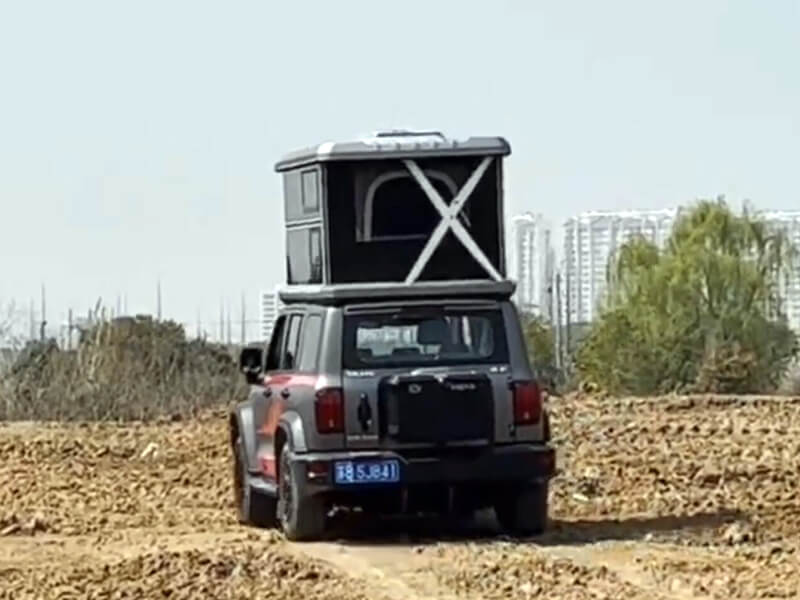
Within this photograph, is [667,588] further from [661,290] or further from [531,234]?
[531,234]

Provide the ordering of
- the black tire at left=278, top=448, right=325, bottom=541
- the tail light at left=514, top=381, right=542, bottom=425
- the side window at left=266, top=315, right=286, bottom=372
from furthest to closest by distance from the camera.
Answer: the side window at left=266, top=315, right=286, bottom=372 < the tail light at left=514, top=381, right=542, bottom=425 < the black tire at left=278, top=448, right=325, bottom=541

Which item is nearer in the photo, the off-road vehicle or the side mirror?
the off-road vehicle

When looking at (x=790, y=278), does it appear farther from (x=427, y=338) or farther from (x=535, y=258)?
(x=427, y=338)

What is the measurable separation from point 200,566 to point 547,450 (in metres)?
3.14

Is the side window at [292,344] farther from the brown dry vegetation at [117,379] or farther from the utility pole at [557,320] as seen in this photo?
the utility pole at [557,320]

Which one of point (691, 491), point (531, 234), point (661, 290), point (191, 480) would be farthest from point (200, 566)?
point (531, 234)

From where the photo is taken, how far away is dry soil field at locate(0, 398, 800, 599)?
1273cm

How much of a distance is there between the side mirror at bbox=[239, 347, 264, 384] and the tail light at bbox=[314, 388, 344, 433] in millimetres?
1636

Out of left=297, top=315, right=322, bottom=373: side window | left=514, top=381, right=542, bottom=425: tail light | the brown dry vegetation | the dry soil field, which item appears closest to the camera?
the dry soil field

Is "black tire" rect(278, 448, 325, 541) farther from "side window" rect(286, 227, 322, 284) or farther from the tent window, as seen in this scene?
the tent window

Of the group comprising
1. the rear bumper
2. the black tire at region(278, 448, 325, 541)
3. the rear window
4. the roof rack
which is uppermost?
the roof rack

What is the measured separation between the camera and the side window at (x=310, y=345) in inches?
604

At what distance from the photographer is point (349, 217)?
15539 millimetres

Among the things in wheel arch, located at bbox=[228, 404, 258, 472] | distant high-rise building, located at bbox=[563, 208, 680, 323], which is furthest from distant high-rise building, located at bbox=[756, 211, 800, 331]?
wheel arch, located at bbox=[228, 404, 258, 472]
